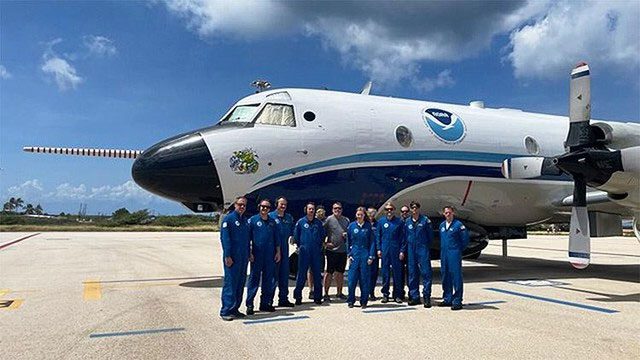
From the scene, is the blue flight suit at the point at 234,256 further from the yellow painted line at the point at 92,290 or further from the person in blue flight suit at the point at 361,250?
the yellow painted line at the point at 92,290

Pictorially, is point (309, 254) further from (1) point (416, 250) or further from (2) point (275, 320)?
(1) point (416, 250)

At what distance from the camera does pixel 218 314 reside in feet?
24.7

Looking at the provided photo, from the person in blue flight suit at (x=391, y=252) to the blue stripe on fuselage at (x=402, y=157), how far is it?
1.96 metres

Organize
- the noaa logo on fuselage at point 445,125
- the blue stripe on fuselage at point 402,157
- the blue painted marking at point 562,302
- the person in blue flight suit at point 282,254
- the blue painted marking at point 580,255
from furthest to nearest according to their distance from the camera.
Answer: the noaa logo on fuselage at point 445,125, the blue stripe on fuselage at point 402,157, the blue painted marking at point 580,255, the person in blue flight suit at point 282,254, the blue painted marking at point 562,302

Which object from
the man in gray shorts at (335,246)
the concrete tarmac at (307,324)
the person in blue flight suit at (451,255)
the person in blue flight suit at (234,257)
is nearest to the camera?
the concrete tarmac at (307,324)

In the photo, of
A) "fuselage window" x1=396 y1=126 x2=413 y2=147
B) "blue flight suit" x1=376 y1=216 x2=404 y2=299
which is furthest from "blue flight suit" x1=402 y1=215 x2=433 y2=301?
"fuselage window" x1=396 y1=126 x2=413 y2=147

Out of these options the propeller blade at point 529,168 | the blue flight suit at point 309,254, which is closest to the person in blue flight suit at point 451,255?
Result: the blue flight suit at point 309,254

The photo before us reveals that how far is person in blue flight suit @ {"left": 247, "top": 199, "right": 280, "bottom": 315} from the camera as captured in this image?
26.0 ft

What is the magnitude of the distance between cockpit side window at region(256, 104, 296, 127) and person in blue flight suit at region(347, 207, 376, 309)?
2.88 metres

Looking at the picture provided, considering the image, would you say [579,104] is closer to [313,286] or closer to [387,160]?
[387,160]

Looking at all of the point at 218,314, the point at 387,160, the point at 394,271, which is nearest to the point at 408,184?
the point at 387,160

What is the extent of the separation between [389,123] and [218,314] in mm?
5844

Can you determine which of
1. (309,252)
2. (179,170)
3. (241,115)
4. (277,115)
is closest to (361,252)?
(309,252)

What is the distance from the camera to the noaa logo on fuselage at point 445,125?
38.5ft
